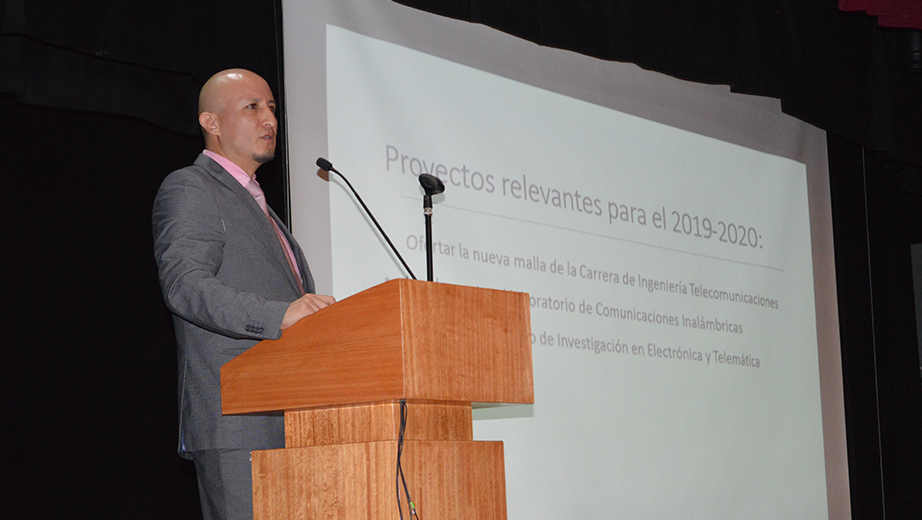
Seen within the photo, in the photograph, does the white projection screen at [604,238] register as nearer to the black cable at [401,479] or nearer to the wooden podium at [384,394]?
the wooden podium at [384,394]

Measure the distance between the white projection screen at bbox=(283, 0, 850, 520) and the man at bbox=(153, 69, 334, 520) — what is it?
0.66 metres

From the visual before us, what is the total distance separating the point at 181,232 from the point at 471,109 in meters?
1.55

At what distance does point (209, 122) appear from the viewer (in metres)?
2.13

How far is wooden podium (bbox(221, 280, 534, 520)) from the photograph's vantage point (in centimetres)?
152

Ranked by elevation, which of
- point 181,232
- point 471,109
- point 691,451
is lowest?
point 691,451

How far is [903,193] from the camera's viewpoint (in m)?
5.24

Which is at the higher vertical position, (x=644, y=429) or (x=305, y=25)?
(x=305, y=25)

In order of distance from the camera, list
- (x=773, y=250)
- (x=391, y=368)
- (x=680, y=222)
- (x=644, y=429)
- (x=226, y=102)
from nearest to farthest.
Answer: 1. (x=391, y=368)
2. (x=226, y=102)
3. (x=644, y=429)
4. (x=680, y=222)
5. (x=773, y=250)

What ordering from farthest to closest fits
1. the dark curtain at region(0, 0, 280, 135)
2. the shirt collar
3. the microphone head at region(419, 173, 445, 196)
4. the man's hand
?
the dark curtain at region(0, 0, 280, 135)
the shirt collar
the microphone head at region(419, 173, 445, 196)
the man's hand

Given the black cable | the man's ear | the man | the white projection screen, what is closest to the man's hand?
the man

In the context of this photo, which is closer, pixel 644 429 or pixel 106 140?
pixel 106 140

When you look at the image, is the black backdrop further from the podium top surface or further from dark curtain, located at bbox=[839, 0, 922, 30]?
dark curtain, located at bbox=[839, 0, 922, 30]

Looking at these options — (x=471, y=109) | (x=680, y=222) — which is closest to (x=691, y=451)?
(x=680, y=222)

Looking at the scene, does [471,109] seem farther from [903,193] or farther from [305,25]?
[903,193]
